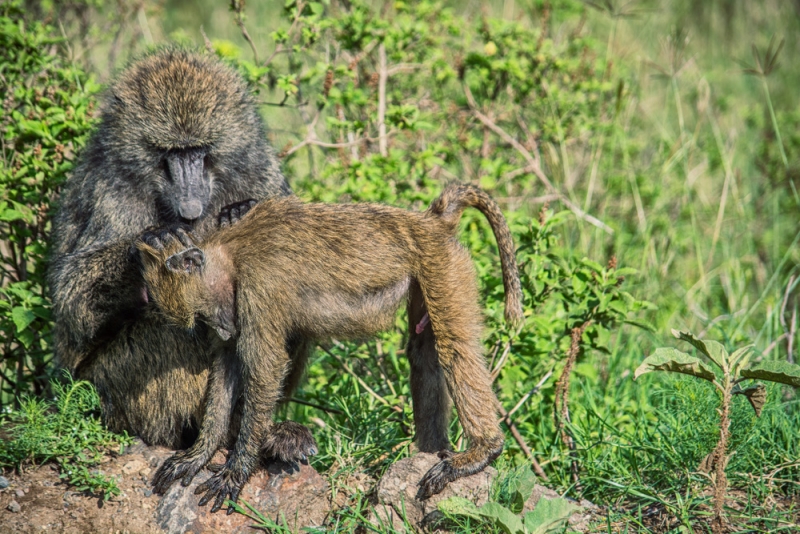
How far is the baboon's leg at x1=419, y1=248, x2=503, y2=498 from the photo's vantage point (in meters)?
2.67

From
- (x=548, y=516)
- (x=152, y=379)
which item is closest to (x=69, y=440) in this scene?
(x=152, y=379)

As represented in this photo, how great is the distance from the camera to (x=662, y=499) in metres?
2.66

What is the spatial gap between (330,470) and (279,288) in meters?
0.79

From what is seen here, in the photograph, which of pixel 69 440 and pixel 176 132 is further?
pixel 176 132

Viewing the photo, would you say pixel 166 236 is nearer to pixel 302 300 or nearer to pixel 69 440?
pixel 302 300

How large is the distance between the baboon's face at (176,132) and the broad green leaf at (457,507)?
4.46ft

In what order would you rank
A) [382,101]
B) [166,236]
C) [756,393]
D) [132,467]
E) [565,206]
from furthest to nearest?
[565,206] → [382,101] → [132,467] → [166,236] → [756,393]

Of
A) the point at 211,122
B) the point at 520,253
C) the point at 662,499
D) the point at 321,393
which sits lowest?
the point at 321,393

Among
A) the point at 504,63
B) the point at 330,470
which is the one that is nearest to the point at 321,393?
the point at 330,470

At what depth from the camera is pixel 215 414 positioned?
9.25ft

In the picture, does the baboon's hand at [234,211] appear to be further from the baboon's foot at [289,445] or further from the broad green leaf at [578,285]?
the broad green leaf at [578,285]

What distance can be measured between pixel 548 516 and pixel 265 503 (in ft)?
3.33

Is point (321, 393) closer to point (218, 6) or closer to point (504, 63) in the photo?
point (504, 63)

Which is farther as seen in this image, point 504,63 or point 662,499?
point 504,63
